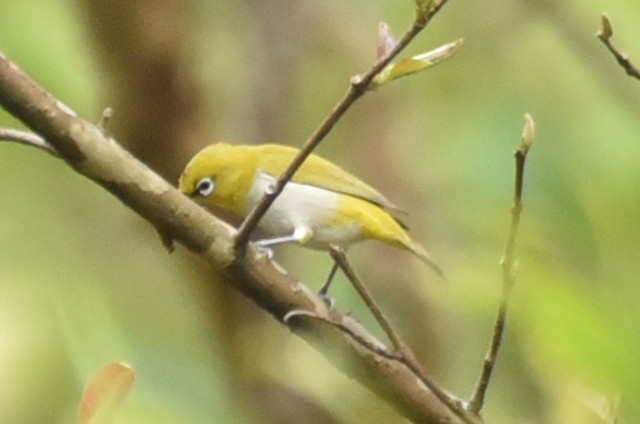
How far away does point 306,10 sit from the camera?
1115 mm

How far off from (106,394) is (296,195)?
1.21 feet

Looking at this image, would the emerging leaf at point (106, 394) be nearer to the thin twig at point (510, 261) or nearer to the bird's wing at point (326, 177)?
the thin twig at point (510, 261)

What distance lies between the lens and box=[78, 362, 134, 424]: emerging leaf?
38 cm

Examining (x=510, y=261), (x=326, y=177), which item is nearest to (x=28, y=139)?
(x=510, y=261)

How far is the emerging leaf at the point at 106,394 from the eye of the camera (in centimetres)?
38

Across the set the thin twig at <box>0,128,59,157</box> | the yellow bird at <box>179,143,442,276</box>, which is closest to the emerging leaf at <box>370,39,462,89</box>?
the thin twig at <box>0,128,59,157</box>

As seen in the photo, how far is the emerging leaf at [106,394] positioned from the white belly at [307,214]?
1.09 feet

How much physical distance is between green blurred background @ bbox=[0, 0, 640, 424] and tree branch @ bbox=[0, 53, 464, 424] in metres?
0.10

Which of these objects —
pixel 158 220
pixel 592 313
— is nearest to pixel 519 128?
pixel 592 313

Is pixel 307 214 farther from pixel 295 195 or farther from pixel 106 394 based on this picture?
pixel 106 394

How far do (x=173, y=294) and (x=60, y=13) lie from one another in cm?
28

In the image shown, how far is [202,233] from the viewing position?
480 mm

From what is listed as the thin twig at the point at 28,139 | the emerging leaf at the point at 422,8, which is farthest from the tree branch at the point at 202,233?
the emerging leaf at the point at 422,8

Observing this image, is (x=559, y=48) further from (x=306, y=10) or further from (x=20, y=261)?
(x=20, y=261)
